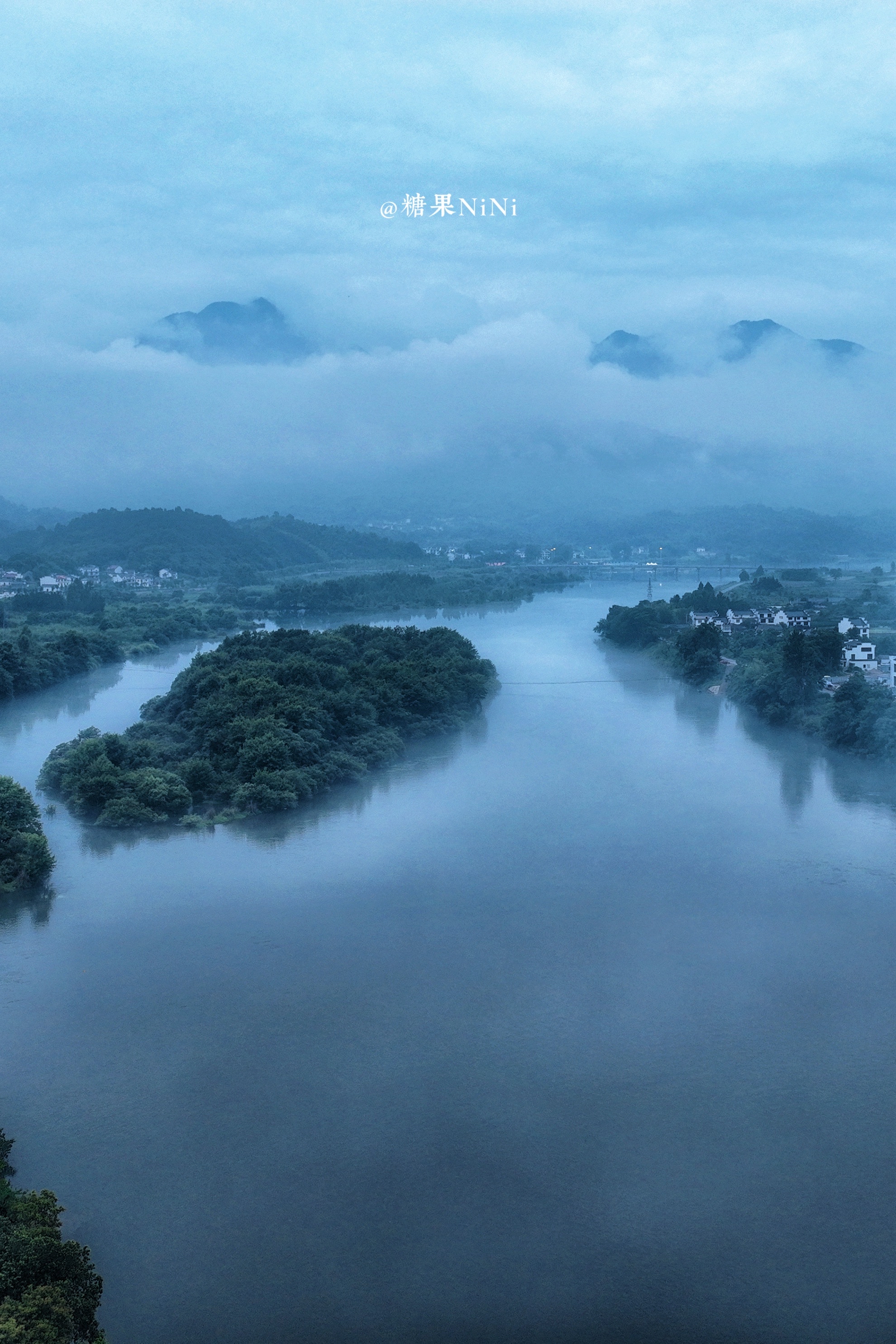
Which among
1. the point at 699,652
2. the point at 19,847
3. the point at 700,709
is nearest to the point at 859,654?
the point at 699,652

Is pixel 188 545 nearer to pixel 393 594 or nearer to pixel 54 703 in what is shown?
pixel 393 594

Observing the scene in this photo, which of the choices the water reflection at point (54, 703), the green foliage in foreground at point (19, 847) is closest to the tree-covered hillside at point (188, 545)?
the water reflection at point (54, 703)

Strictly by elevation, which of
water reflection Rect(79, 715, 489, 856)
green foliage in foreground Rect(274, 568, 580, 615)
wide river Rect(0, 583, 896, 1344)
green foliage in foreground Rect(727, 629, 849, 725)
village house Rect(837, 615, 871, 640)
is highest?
green foliage in foreground Rect(274, 568, 580, 615)

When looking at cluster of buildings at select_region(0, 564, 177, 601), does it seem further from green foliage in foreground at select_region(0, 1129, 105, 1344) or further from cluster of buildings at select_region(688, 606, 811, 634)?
green foliage in foreground at select_region(0, 1129, 105, 1344)

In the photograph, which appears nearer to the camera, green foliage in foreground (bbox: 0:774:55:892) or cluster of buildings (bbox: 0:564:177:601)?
green foliage in foreground (bbox: 0:774:55:892)

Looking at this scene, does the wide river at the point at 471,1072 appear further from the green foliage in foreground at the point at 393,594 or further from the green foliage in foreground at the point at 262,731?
the green foliage in foreground at the point at 393,594

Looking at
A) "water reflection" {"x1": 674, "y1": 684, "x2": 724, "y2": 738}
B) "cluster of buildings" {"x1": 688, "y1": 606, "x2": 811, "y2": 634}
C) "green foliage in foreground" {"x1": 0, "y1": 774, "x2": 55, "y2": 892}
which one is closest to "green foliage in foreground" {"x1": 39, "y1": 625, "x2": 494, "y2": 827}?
"green foliage in foreground" {"x1": 0, "y1": 774, "x2": 55, "y2": 892}

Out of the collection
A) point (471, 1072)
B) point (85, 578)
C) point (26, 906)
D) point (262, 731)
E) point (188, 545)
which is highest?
point (188, 545)
